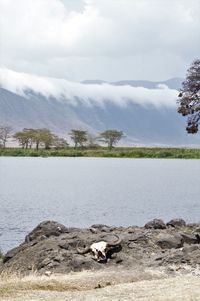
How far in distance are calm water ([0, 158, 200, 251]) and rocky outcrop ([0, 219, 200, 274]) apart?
16.8 ft

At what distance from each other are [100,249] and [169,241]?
325 cm

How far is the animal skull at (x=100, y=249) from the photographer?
2302 centimetres

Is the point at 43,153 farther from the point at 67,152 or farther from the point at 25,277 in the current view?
the point at 25,277

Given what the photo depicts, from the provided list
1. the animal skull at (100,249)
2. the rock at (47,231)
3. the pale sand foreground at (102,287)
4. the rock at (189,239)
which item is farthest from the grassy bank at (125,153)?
the pale sand foreground at (102,287)

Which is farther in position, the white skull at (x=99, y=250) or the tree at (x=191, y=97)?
the tree at (x=191, y=97)

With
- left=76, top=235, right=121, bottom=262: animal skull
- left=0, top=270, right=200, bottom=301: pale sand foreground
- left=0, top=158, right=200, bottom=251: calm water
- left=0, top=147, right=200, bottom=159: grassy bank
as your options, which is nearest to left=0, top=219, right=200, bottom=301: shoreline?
left=0, top=270, right=200, bottom=301: pale sand foreground

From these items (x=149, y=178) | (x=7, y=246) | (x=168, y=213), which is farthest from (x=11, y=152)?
(x=7, y=246)

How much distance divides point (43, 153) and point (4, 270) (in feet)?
475

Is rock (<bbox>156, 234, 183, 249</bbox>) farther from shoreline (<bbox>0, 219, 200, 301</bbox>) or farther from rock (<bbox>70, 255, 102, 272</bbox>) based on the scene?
rock (<bbox>70, 255, 102, 272</bbox>)

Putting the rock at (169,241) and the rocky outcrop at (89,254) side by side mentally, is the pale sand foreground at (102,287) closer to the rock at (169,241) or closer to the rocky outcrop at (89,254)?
the rocky outcrop at (89,254)

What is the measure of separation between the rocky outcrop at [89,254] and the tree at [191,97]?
10344 millimetres

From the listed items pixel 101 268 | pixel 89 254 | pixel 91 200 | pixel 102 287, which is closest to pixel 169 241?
pixel 89 254

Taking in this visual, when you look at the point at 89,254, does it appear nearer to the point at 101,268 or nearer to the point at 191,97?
the point at 101,268

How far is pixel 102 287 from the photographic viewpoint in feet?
61.6
